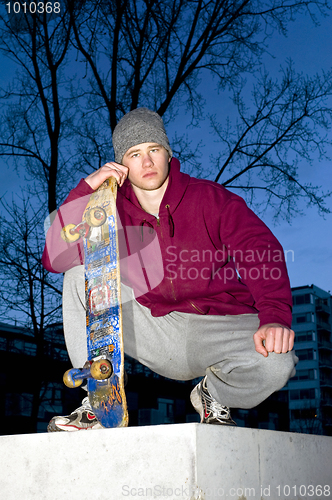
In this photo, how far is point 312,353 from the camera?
206ft

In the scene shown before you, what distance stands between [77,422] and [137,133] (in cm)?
167

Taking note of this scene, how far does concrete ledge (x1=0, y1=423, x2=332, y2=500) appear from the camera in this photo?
1.62 meters

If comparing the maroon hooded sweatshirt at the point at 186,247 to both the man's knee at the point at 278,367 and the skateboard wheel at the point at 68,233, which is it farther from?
the man's knee at the point at 278,367

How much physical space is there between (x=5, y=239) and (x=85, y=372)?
5.74 metres

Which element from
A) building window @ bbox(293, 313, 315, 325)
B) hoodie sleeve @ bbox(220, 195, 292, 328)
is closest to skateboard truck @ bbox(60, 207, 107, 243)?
hoodie sleeve @ bbox(220, 195, 292, 328)

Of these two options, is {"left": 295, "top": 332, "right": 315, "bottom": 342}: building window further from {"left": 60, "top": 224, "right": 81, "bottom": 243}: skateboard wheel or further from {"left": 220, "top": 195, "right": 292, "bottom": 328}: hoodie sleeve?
{"left": 60, "top": 224, "right": 81, "bottom": 243}: skateboard wheel

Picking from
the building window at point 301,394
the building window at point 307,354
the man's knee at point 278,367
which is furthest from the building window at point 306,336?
the man's knee at point 278,367

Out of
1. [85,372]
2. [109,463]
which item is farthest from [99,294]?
[109,463]

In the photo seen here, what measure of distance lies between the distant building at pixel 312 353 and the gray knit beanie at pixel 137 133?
201ft

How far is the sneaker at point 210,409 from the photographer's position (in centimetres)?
225

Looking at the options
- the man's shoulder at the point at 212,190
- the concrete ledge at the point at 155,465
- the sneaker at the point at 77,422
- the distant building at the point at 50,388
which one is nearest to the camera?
the concrete ledge at the point at 155,465

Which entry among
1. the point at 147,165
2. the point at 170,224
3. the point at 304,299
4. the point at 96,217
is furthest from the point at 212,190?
the point at 304,299

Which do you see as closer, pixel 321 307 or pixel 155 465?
pixel 155 465

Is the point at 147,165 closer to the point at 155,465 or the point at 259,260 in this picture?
the point at 259,260
